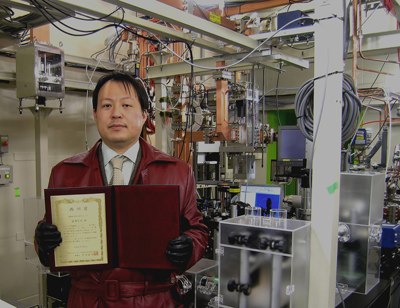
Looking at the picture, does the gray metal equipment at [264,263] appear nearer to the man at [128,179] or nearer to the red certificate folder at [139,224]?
the man at [128,179]

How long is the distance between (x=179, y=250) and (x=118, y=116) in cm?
61

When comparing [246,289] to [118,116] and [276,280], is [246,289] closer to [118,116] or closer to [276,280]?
[276,280]

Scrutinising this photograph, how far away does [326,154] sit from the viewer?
4.52ft

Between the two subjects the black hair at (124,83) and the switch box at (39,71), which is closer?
the black hair at (124,83)

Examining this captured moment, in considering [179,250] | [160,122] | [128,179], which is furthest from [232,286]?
[160,122]

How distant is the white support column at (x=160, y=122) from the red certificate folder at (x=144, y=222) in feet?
7.61

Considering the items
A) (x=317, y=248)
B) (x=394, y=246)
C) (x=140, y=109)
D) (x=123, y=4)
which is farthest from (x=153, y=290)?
(x=394, y=246)

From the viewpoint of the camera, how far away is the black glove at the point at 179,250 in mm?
1312

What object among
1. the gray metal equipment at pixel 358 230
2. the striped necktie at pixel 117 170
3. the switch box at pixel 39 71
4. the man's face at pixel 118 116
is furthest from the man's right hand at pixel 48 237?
the switch box at pixel 39 71

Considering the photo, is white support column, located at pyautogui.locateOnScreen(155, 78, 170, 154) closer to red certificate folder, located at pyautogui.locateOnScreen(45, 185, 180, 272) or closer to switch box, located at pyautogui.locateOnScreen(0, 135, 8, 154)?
switch box, located at pyautogui.locateOnScreen(0, 135, 8, 154)

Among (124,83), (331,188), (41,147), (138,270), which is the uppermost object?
(124,83)

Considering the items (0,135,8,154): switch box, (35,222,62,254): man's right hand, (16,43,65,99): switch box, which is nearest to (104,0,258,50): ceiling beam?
(35,222,62,254): man's right hand

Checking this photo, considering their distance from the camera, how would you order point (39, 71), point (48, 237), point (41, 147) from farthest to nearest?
point (41, 147) < point (39, 71) < point (48, 237)

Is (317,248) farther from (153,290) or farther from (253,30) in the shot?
(253,30)
